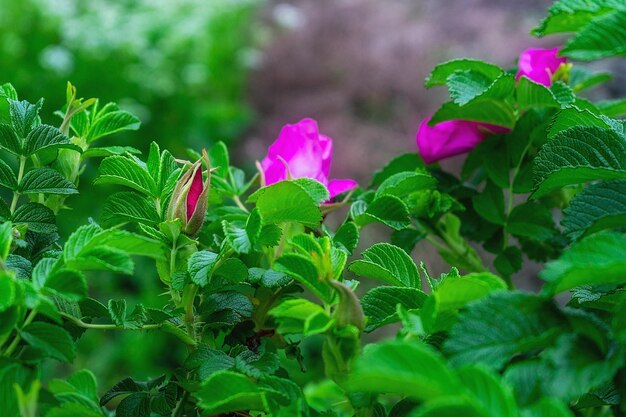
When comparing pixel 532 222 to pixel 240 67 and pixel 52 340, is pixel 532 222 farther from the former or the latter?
pixel 240 67

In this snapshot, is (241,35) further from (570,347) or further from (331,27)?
(570,347)

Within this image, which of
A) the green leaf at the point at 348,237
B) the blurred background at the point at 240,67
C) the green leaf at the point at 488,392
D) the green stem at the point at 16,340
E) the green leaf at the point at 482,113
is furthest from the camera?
the blurred background at the point at 240,67

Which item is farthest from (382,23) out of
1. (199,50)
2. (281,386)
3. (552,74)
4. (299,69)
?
(281,386)

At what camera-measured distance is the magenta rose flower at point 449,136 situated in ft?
2.12

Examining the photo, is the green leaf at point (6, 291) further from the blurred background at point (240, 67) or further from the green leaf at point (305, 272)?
the blurred background at point (240, 67)

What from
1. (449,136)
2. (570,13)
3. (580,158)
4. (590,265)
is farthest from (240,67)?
(590,265)

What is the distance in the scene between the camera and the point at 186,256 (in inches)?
18.2

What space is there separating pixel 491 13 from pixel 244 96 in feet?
4.76

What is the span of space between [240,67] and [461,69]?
137 inches

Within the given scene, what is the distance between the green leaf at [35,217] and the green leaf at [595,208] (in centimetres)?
30

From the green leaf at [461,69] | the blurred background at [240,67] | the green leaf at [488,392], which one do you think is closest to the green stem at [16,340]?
the green leaf at [488,392]

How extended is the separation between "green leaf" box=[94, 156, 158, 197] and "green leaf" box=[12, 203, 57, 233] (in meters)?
0.04

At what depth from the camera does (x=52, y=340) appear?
0.39 m

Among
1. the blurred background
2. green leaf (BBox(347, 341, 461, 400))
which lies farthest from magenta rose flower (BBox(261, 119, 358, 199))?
the blurred background
